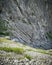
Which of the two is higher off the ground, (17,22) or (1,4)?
(1,4)

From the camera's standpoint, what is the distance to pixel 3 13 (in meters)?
65.9

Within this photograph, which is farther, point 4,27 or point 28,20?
point 28,20

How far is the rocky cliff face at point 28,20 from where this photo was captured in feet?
212

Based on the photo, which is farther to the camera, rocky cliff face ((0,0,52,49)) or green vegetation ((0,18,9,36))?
rocky cliff face ((0,0,52,49))

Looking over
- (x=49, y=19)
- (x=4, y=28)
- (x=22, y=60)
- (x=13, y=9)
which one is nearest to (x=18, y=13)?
(x=13, y=9)

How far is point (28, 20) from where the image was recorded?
7994 cm

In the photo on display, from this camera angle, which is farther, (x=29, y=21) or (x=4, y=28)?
(x=29, y=21)

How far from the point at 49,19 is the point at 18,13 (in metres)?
32.6

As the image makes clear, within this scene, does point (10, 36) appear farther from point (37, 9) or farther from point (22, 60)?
point (37, 9)

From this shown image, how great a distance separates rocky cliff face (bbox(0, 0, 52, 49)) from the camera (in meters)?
64.7

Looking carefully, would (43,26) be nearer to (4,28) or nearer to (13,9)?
(13,9)

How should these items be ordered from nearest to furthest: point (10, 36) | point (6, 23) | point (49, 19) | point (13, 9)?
point (10, 36)
point (6, 23)
point (13, 9)
point (49, 19)

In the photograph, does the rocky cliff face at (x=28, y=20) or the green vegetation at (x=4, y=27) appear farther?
the rocky cliff face at (x=28, y=20)

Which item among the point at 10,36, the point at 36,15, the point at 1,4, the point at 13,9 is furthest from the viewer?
the point at 36,15
